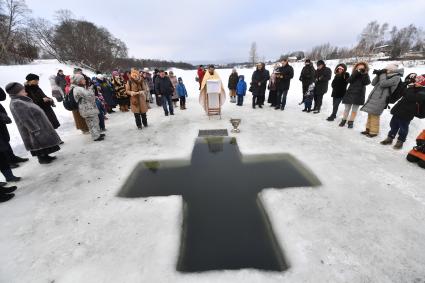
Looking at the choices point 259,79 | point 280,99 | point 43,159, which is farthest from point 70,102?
point 280,99

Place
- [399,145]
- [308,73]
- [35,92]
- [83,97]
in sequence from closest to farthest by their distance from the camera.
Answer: [399,145] → [35,92] → [83,97] → [308,73]

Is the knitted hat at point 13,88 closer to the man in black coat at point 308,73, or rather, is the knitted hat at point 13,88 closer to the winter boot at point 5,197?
the winter boot at point 5,197

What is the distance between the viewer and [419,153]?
12.7 feet

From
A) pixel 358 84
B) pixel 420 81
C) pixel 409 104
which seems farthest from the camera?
pixel 358 84

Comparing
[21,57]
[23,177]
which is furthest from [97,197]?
[21,57]

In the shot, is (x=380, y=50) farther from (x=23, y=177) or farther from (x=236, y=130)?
(x=23, y=177)

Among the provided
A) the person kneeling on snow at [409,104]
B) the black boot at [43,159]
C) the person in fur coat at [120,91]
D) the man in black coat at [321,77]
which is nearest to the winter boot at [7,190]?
the black boot at [43,159]

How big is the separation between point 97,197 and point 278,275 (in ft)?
9.14

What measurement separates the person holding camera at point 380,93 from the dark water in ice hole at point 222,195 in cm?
263

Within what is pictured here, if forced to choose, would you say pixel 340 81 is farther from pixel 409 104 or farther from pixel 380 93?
pixel 409 104

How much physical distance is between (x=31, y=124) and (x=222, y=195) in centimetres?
384

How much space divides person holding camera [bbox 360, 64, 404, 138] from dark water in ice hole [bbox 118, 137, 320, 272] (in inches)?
104

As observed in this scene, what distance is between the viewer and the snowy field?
2.08m

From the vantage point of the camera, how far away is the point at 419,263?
2.10 m
